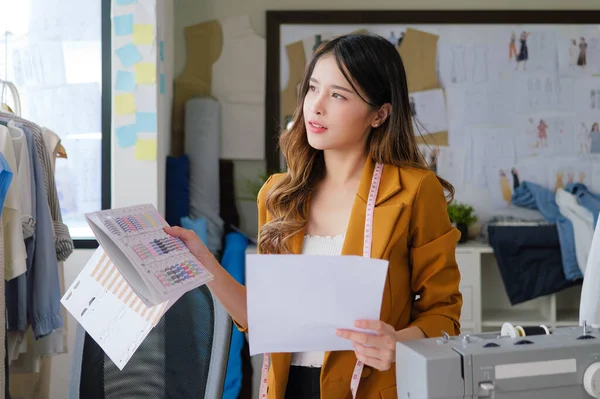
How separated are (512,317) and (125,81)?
255 cm

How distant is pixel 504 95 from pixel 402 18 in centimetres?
79

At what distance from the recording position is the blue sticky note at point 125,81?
11.1 ft

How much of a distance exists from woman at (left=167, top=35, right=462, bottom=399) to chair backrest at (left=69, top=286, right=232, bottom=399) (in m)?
0.08

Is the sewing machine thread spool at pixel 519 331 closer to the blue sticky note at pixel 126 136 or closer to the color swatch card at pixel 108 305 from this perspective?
the color swatch card at pixel 108 305

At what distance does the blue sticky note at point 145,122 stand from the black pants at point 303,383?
2267 millimetres

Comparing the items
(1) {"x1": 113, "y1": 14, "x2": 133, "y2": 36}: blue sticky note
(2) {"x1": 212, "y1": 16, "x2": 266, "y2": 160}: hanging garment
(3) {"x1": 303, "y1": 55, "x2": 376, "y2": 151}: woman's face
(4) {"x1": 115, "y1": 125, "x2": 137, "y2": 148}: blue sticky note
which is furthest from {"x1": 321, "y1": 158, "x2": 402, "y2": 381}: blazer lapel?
(2) {"x1": 212, "y1": 16, "x2": 266, "y2": 160}: hanging garment

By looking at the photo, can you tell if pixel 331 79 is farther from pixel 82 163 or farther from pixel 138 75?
pixel 82 163

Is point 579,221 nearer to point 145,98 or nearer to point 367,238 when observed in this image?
point 145,98

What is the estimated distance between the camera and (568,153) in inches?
167

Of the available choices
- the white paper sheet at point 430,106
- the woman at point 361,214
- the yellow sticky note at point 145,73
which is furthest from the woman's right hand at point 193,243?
the white paper sheet at point 430,106

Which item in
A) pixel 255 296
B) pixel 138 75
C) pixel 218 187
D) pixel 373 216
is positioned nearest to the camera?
pixel 255 296

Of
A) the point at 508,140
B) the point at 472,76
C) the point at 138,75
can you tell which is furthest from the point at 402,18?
the point at 138,75

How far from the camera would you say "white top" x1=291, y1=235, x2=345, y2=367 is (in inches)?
52.7

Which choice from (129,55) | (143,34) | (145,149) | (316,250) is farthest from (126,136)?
(316,250)
